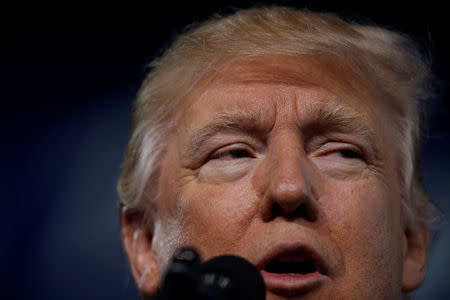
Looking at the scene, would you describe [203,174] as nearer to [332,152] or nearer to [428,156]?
[332,152]

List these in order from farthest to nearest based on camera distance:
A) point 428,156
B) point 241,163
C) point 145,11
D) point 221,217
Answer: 1. point 145,11
2. point 428,156
3. point 241,163
4. point 221,217

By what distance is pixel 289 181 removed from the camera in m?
1.16

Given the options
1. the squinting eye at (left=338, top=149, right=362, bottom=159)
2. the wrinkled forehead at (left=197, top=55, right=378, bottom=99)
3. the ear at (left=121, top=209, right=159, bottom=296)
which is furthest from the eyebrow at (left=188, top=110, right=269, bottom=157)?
the ear at (left=121, top=209, right=159, bottom=296)

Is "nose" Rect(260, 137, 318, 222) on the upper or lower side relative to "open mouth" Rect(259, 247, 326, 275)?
upper

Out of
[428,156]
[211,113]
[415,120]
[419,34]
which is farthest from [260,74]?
[428,156]

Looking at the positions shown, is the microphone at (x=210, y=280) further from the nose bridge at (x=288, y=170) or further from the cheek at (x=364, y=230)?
the cheek at (x=364, y=230)

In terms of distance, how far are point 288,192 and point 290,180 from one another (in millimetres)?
39

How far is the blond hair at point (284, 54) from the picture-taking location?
1556 millimetres

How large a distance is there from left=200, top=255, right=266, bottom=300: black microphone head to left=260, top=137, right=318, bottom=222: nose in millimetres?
431

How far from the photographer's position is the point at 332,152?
1.42 m

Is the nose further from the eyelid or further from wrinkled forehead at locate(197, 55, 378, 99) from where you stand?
wrinkled forehead at locate(197, 55, 378, 99)

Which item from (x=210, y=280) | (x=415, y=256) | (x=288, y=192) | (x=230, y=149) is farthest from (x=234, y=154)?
(x=210, y=280)

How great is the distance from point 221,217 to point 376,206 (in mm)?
427

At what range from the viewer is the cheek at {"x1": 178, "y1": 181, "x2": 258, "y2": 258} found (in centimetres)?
123
